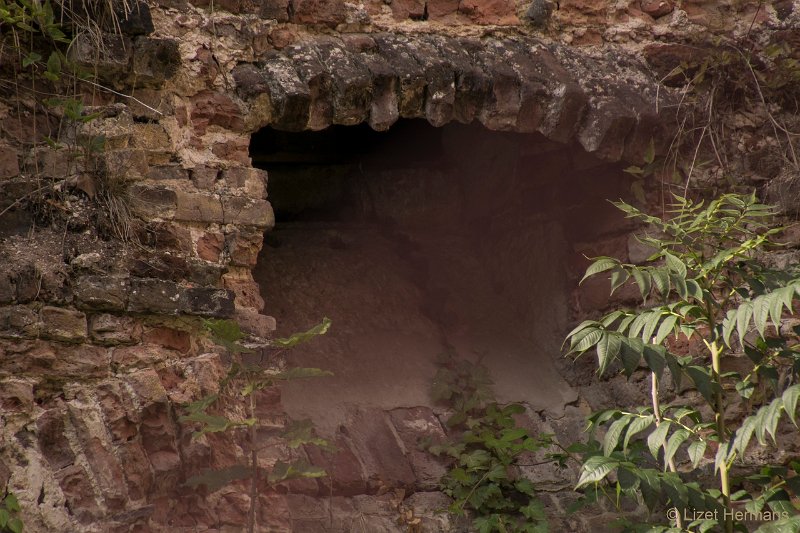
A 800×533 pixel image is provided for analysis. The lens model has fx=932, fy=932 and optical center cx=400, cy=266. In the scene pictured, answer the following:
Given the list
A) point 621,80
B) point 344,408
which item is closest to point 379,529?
point 344,408

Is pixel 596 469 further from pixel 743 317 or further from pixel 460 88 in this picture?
pixel 460 88

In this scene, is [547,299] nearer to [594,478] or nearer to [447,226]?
[447,226]

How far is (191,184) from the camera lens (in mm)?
3020

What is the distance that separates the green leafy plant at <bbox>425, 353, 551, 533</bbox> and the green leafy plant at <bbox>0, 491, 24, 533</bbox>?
5.06ft

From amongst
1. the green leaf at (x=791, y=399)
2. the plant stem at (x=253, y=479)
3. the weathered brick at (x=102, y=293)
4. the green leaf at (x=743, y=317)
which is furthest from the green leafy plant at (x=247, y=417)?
the green leaf at (x=791, y=399)

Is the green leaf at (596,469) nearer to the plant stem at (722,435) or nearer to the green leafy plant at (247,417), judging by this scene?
the plant stem at (722,435)

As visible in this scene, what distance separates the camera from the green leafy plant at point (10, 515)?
2.30m

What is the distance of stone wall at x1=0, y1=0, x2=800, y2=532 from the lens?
257cm

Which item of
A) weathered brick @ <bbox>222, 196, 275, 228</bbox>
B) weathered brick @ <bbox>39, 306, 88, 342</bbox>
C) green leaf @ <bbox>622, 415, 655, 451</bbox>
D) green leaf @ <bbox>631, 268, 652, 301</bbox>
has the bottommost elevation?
weathered brick @ <bbox>39, 306, 88, 342</bbox>

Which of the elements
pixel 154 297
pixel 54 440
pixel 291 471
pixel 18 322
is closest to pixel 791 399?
pixel 291 471

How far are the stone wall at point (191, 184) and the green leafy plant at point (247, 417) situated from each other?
0.22ft

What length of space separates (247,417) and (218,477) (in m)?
0.29

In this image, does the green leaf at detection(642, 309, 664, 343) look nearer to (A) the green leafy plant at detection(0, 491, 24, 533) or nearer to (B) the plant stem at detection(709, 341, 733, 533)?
(B) the plant stem at detection(709, 341, 733, 533)

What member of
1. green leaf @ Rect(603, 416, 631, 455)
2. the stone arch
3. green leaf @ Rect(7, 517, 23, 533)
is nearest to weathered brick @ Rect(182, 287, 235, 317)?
the stone arch
